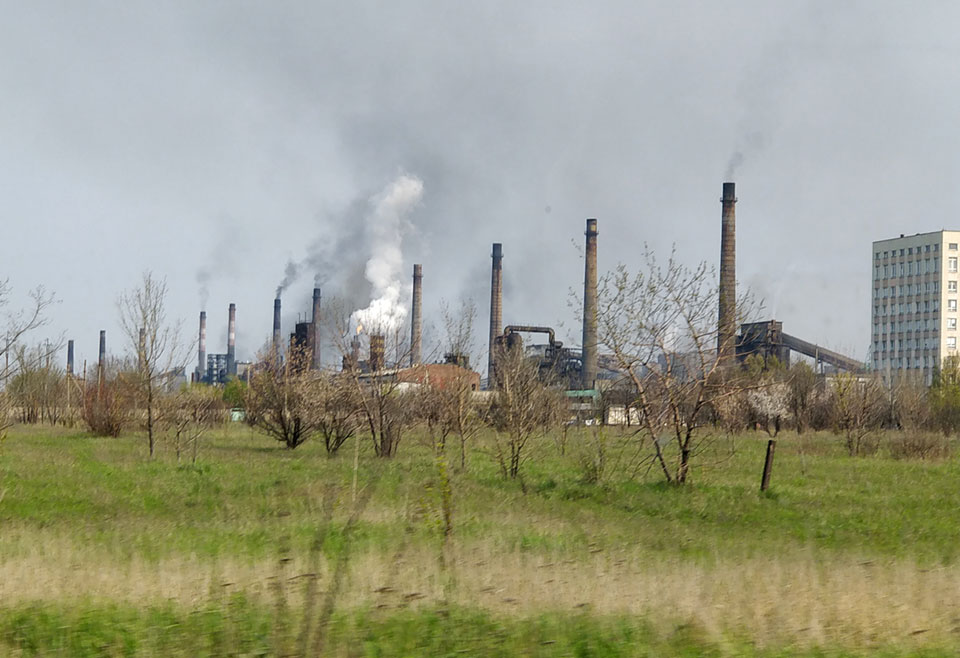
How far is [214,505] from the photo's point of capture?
49.3 feet

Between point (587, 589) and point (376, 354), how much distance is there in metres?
22.2

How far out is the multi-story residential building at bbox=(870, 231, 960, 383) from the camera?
92312mm

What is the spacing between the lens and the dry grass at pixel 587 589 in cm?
645

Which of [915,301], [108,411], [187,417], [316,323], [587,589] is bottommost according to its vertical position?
[108,411]

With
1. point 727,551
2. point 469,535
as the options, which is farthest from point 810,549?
point 469,535

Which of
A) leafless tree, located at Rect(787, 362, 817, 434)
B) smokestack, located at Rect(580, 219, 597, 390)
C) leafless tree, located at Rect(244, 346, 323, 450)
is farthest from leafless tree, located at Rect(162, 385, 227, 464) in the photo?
leafless tree, located at Rect(787, 362, 817, 434)

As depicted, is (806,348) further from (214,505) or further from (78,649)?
(78,649)

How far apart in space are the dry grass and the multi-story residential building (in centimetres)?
8604

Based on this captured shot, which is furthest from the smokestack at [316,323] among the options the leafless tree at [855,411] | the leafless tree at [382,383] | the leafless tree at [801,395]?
the leafless tree at [855,411]

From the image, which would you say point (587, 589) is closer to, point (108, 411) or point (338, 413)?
point (338, 413)

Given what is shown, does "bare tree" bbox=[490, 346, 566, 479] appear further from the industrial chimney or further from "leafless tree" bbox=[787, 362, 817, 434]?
the industrial chimney

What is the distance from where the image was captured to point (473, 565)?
8.72 m

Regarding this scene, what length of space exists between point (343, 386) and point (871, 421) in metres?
23.8

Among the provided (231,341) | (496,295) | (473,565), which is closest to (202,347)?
(231,341)
